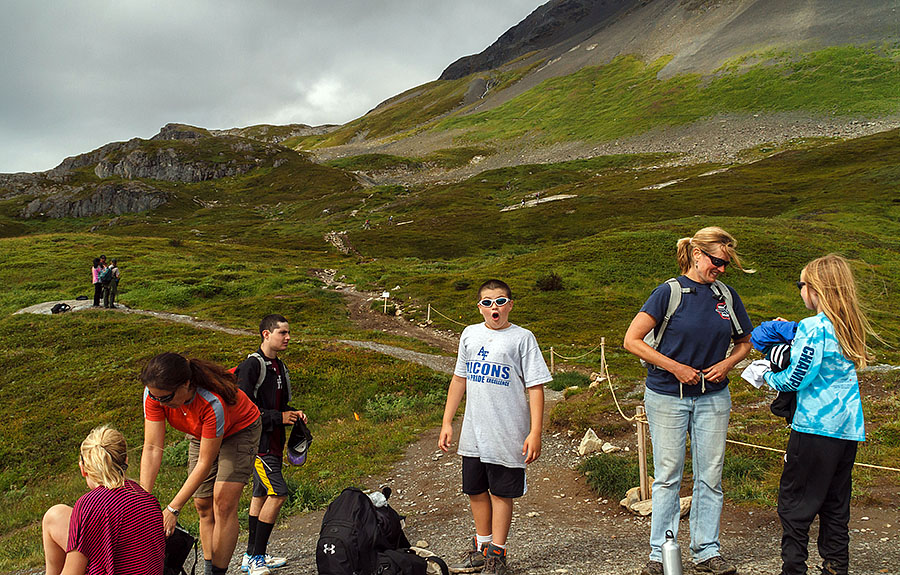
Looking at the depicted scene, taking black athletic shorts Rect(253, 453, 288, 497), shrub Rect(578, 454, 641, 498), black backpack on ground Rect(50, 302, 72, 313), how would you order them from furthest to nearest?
black backpack on ground Rect(50, 302, 72, 313) < shrub Rect(578, 454, 641, 498) < black athletic shorts Rect(253, 453, 288, 497)

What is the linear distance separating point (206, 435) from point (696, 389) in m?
4.68

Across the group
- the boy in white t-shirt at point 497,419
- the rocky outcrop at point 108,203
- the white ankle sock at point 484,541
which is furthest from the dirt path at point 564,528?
the rocky outcrop at point 108,203

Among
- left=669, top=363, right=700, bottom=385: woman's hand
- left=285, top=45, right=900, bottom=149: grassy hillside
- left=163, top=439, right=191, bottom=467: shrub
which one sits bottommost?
left=163, top=439, right=191, bottom=467: shrub

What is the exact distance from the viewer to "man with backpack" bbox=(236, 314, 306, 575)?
605 cm

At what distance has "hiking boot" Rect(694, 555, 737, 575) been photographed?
490 cm

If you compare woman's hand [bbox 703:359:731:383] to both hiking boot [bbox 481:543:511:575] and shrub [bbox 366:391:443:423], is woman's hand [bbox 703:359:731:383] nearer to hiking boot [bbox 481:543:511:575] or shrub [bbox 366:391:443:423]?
hiking boot [bbox 481:543:511:575]

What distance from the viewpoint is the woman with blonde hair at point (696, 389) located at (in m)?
4.89

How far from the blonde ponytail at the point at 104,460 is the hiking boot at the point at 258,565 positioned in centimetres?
262

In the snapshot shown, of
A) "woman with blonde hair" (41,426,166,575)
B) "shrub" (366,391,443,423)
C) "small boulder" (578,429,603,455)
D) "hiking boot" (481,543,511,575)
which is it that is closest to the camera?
"woman with blonde hair" (41,426,166,575)

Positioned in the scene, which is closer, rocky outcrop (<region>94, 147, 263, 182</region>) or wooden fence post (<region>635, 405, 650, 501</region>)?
wooden fence post (<region>635, 405, 650, 501</region>)

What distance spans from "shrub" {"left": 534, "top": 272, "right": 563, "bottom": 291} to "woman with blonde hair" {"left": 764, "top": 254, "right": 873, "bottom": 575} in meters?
30.1

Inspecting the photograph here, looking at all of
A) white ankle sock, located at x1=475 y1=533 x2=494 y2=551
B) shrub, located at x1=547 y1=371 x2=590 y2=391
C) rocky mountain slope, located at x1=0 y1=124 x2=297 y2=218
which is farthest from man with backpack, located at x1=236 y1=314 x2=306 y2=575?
rocky mountain slope, located at x1=0 y1=124 x2=297 y2=218

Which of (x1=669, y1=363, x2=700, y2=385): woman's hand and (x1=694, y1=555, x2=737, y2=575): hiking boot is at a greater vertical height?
(x1=669, y1=363, x2=700, y2=385): woman's hand

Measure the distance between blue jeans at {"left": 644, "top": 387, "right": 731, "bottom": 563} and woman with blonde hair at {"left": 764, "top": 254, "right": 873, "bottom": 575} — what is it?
0.58 metres
